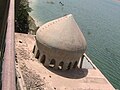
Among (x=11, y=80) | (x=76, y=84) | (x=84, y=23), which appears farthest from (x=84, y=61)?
(x=84, y=23)

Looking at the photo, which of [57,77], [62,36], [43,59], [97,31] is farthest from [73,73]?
[97,31]

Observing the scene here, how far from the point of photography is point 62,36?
22484 mm

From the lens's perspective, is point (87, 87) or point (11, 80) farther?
point (87, 87)

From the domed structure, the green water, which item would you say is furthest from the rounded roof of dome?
the green water

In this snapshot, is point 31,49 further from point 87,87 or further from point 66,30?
point 87,87

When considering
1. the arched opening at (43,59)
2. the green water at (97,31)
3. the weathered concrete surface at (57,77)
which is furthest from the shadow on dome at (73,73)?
the green water at (97,31)

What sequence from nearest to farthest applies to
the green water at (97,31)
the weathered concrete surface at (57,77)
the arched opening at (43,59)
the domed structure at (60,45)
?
1. the weathered concrete surface at (57,77)
2. the domed structure at (60,45)
3. the arched opening at (43,59)
4. the green water at (97,31)

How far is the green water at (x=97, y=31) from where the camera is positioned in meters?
36.6

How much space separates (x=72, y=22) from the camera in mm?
23328

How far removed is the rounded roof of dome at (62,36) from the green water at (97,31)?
33.7ft

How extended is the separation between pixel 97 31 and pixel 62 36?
32.0m

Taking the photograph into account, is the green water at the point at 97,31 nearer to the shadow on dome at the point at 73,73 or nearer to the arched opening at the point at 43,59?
the shadow on dome at the point at 73,73

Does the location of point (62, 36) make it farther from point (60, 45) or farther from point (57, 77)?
point (57, 77)

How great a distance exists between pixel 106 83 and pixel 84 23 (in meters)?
36.0
